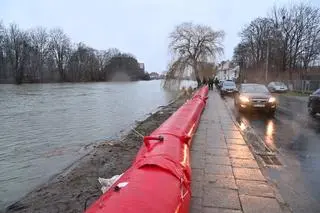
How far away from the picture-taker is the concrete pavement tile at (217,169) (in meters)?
5.94

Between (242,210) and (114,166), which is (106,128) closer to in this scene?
(114,166)

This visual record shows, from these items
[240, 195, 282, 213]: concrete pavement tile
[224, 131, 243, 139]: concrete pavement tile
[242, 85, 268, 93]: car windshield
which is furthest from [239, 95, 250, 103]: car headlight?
[240, 195, 282, 213]: concrete pavement tile

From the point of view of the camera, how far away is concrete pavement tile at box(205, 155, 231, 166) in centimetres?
667

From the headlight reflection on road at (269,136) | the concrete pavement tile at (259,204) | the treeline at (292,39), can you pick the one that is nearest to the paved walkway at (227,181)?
the concrete pavement tile at (259,204)

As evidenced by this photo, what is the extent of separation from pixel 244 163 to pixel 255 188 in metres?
1.54

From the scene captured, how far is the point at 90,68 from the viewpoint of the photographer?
122 meters

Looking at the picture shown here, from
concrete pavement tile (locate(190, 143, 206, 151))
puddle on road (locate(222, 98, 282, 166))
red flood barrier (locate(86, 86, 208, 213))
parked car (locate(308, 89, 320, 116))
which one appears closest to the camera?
red flood barrier (locate(86, 86, 208, 213))

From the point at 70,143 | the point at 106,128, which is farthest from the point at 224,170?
the point at 106,128

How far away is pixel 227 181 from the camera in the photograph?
214 inches

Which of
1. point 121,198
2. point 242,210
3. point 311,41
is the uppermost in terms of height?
point 311,41

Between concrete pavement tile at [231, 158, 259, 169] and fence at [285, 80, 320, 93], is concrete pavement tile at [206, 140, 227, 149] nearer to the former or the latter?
concrete pavement tile at [231, 158, 259, 169]

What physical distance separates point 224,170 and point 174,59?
149 ft

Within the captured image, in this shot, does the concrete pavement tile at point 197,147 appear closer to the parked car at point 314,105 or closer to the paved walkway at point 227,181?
the paved walkway at point 227,181

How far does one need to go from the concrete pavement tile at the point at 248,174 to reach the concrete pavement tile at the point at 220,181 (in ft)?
0.68
